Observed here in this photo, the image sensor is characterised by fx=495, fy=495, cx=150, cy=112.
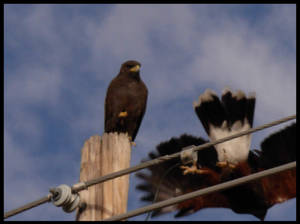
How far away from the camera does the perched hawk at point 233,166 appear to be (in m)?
6.73

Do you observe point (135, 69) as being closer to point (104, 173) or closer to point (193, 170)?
point (193, 170)

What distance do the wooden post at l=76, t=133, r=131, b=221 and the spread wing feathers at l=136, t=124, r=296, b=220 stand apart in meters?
2.85

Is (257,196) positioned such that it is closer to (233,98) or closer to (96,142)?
(233,98)

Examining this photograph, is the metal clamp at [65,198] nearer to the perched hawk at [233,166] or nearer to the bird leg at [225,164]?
the perched hawk at [233,166]

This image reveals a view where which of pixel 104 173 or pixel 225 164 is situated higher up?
pixel 225 164

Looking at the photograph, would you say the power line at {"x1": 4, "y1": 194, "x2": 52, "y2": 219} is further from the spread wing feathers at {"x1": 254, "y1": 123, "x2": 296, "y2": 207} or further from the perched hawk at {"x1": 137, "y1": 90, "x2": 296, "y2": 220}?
the spread wing feathers at {"x1": 254, "y1": 123, "x2": 296, "y2": 207}

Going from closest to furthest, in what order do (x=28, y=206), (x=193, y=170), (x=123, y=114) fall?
(x=28, y=206) → (x=123, y=114) → (x=193, y=170)

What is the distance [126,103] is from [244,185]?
2019mm

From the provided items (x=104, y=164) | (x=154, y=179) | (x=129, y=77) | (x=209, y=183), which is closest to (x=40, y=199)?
(x=104, y=164)

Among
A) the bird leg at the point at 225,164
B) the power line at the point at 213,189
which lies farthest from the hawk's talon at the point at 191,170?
the power line at the point at 213,189

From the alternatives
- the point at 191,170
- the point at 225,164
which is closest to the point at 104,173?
the point at 191,170

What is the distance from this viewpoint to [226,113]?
6855mm

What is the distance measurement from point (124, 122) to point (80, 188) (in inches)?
126

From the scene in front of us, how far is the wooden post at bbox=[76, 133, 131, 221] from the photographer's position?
3482mm
